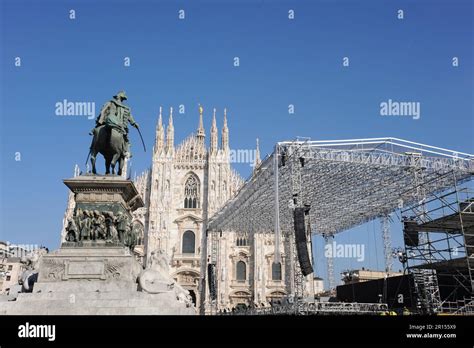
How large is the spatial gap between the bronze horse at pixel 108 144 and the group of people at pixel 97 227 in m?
1.09

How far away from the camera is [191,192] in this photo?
133 ft

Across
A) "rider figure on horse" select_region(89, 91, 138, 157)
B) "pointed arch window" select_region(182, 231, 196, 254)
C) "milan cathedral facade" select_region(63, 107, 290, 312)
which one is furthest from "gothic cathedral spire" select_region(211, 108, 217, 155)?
"rider figure on horse" select_region(89, 91, 138, 157)

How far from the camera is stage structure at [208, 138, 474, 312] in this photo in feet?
66.0

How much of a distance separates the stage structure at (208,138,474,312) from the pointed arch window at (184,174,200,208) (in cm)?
822

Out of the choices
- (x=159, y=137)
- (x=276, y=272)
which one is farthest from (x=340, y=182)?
(x=159, y=137)

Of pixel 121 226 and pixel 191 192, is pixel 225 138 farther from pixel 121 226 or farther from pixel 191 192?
pixel 121 226

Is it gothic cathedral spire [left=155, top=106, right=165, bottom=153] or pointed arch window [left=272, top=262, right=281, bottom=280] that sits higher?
gothic cathedral spire [left=155, top=106, right=165, bottom=153]

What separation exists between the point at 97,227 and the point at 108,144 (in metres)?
1.95

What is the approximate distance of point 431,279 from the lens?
18.7 metres

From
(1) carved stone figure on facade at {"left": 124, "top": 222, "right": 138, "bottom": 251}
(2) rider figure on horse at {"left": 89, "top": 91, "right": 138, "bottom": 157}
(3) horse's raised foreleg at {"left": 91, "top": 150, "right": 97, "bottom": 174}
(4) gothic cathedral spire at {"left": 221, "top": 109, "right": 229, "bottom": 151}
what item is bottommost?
(1) carved stone figure on facade at {"left": 124, "top": 222, "right": 138, "bottom": 251}

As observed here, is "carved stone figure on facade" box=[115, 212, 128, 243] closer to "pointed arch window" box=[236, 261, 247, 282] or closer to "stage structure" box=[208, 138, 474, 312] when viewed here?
"stage structure" box=[208, 138, 474, 312]
